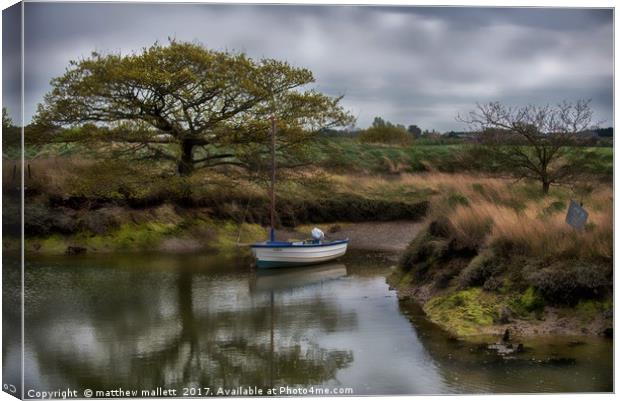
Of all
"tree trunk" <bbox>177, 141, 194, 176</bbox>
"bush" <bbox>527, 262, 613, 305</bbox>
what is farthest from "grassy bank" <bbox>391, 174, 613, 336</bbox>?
"tree trunk" <bbox>177, 141, 194, 176</bbox>

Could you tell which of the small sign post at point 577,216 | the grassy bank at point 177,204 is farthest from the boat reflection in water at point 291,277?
the small sign post at point 577,216

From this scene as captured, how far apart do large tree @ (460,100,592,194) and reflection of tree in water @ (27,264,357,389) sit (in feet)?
18.6

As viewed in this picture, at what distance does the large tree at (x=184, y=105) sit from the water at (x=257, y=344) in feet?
19.3

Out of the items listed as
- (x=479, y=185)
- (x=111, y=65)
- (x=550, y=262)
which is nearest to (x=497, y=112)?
(x=479, y=185)

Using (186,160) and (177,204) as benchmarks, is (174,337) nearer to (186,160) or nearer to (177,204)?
(186,160)

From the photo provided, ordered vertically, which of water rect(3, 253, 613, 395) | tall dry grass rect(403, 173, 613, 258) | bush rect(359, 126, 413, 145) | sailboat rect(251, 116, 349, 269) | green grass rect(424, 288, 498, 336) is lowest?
water rect(3, 253, 613, 395)

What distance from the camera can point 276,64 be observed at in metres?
25.0

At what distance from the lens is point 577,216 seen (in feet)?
47.3

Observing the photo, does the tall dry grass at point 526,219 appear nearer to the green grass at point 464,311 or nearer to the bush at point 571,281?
the bush at point 571,281

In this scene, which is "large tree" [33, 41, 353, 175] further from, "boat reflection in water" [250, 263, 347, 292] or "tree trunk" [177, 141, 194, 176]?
"boat reflection in water" [250, 263, 347, 292]

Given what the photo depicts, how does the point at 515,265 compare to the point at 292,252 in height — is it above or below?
above

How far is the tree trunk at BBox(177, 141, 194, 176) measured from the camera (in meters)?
28.8

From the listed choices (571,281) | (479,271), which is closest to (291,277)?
(479,271)

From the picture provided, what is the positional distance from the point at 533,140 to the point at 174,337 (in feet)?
32.2
